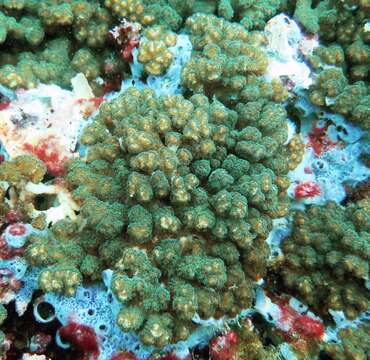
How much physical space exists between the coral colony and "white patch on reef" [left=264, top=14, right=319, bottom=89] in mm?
14

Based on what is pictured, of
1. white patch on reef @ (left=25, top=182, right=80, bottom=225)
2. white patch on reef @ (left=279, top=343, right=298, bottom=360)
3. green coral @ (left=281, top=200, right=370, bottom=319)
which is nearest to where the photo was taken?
white patch on reef @ (left=279, top=343, right=298, bottom=360)

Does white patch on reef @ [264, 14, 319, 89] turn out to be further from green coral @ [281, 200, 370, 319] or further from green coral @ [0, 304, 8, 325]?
green coral @ [0, 304, 8, 325]

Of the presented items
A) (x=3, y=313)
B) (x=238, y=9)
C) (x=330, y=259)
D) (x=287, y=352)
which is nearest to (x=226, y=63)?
(x=238, y=9)

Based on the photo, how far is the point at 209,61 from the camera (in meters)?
3.18

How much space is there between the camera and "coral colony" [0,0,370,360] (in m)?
2.47

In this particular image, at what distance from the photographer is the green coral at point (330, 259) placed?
2.68 meters

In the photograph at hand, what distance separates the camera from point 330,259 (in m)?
2.73

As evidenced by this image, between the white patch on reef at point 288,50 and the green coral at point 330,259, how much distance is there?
1200mm

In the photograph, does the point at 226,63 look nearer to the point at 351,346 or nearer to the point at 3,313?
the point at 351,346

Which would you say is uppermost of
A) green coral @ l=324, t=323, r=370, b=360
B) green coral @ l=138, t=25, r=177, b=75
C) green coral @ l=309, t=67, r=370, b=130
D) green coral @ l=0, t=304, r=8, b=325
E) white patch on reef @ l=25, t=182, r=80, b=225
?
green coral @ l=309, t=67, r=370, b=130

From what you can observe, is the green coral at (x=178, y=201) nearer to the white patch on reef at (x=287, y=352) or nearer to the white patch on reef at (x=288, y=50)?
the white patch on reef at (x=287, y=352)

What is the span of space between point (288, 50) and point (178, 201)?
6.14ft

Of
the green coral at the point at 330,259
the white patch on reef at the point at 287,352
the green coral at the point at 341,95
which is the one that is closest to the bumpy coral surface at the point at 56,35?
the green coral at the point at 341,95

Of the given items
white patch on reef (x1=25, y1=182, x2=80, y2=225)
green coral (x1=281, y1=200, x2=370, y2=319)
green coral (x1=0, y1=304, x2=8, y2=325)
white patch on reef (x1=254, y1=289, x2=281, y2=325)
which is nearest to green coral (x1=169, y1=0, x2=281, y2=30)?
green coral (x1=281, y1=200, x2=370, y2=319)
